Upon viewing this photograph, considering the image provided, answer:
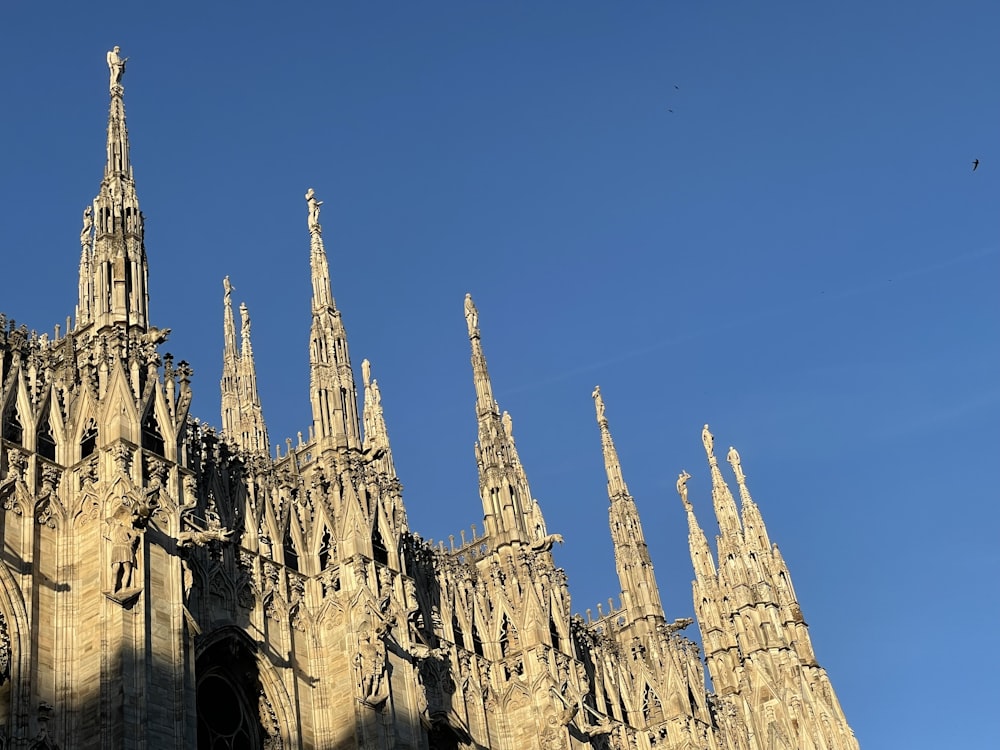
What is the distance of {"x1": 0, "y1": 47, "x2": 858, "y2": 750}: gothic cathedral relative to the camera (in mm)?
28812

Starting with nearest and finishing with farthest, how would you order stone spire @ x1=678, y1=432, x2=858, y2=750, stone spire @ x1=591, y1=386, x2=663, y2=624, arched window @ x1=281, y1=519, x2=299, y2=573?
arched window @ x1=281, y1=519, x2=299, y2=573 → stone spire @ x1=591, y1=386, x2=663, y2=624 → stone spire @ x1=678, y1=432, x2=858, y2=750

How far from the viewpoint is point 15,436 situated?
31.3 meters

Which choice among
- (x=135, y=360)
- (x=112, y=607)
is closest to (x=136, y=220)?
(x=135, y=360)

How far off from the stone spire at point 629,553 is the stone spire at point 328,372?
16.4 metres

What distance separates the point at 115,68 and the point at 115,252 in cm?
681

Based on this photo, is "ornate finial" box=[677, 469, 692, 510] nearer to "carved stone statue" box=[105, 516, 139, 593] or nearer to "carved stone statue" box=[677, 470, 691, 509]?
"carved stone statue" box=[677, 470, 691, 509]

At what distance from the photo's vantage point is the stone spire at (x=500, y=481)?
46.2 meters

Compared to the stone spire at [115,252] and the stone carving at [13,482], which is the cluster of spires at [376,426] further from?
the stone carving at [13,482]

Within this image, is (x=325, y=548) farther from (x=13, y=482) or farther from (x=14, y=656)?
(x=14, y=656)

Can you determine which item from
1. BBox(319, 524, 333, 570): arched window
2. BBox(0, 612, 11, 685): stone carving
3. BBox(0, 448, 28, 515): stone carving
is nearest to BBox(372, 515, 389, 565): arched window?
BBox(319, 524, 333, 570): arched window

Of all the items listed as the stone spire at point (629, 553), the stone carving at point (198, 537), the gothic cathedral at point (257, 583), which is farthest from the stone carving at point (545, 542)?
the stone carving at point (198, 537)

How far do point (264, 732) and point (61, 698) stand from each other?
686cm

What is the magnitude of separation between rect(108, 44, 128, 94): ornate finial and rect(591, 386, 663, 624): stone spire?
26059 mm

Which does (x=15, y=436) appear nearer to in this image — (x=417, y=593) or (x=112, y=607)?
(x=112, y=607)
